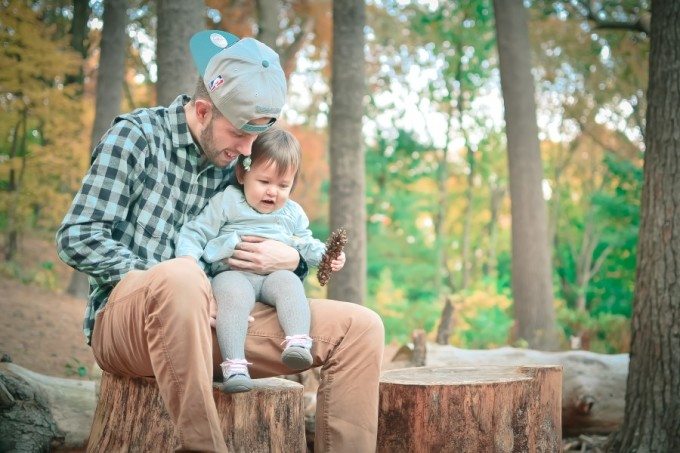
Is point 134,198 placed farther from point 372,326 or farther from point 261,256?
point 372,326

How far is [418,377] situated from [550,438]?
0.70m

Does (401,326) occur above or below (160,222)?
below

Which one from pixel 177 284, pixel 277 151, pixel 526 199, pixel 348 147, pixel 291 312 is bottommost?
pixel 291 312

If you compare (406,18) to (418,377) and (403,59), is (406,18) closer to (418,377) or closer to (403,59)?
(403,59)

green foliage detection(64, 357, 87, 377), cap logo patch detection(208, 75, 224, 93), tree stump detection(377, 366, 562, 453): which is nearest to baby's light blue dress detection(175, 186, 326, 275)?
cap logo patch detection(208, 75, 224, 93)

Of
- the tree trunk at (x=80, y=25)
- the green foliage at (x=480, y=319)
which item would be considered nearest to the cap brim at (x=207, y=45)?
the tree trunk at (x=80, y=25)

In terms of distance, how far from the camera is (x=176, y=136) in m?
3.30

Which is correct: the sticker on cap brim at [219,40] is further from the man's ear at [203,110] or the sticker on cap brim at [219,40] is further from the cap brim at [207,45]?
the man's ear at [203,110]

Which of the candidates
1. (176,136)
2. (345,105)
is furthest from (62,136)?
(176,136)

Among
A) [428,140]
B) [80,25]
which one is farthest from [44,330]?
[428,140]

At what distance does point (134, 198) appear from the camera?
3193mm

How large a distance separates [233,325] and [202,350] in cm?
30

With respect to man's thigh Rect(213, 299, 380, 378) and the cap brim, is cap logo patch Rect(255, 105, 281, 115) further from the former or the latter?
man's thigh Rect(213, 299, 380, 378)

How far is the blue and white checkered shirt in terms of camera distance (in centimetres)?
296
